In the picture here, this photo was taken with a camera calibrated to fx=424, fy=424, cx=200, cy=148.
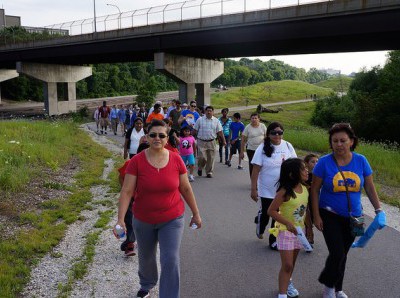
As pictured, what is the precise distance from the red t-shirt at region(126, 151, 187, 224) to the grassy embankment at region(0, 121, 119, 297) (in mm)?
1658

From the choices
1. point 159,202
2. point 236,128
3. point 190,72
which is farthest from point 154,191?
point 190,72

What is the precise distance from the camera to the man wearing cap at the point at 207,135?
11.6m

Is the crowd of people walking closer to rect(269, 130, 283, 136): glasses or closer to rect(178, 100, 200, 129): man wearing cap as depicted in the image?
rect(269, 130, 283, 136): glasses

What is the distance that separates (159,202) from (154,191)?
0.40 feet

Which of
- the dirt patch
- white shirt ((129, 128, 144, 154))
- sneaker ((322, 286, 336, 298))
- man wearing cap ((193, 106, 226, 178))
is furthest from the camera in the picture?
man wearing cap ((193, 106, 226, 178))

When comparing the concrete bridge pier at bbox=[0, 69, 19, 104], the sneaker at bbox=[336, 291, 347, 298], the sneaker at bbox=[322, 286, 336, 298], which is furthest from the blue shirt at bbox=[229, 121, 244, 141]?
the concrete bridge pier at bbox=[0, 69, 19, 104]

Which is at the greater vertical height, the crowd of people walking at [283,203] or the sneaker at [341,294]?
the crowd of people walking at [283,203]

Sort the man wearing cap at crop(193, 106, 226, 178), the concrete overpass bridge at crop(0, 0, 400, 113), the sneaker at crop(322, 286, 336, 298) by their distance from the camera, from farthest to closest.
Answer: the concrete overpass bridge at crop(0, 0, 400, 113) → the man wearing cap at crop(193, 106, 226, 178) → the sneaker at crop(322, 286, 336, 298)

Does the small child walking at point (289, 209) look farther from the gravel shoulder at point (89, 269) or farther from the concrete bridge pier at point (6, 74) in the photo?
the concrete bridge pier at point (6, 74)

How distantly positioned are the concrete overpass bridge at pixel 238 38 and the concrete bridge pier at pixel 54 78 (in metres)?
3.26

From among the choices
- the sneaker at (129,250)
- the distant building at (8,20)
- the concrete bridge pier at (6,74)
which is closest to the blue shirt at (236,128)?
the sneaker at (129,250)

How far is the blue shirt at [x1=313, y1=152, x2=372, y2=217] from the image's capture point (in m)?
4.30

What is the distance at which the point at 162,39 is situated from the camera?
2872cm

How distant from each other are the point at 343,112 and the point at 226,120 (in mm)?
33611
